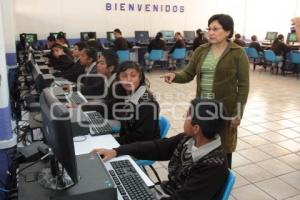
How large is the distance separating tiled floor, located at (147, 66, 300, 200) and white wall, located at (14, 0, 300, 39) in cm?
353

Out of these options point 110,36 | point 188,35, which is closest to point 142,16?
point 110,36

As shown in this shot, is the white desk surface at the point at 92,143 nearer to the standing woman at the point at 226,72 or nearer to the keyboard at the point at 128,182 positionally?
the keyboard at the point at 128,182

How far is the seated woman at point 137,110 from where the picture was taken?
2268 mm

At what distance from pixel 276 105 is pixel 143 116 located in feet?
13.8

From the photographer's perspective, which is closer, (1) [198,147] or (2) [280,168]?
(1) [198,147]

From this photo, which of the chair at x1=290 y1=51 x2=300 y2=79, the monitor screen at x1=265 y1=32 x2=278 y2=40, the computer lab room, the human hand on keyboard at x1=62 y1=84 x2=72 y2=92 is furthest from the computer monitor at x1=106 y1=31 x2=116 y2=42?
the human hand on keyboard at x1=62 y1=84 x2=72 y2=92

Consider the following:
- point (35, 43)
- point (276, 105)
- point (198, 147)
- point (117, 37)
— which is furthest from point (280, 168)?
point (35, 43)

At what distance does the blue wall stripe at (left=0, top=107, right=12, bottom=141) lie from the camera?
217 centimetres

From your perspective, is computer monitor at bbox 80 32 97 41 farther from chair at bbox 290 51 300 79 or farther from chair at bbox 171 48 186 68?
chair at bbox 290 51 300 79

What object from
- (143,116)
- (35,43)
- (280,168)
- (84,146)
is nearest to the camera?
(84,146)

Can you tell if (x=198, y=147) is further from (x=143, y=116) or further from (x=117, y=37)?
(x=117, y=37)

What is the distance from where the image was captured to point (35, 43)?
8664 mm

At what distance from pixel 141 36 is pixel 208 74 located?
7.99m

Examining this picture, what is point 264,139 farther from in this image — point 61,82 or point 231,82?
point 61,82
